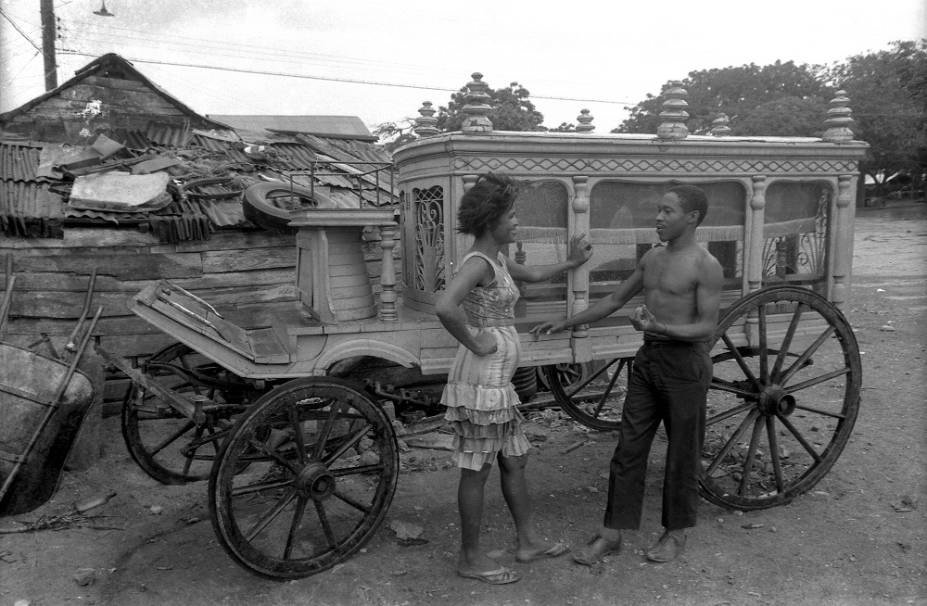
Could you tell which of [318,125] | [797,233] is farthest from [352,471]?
[318,125]

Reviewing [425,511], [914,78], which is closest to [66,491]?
[425,511]

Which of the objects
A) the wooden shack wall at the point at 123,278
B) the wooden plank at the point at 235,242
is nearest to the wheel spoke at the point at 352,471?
the wooden shack wall at the point at 123,278

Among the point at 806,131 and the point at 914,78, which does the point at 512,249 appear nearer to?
the point at 806,131

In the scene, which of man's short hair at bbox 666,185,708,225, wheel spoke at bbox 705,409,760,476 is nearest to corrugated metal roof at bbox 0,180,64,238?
man's short hair at bbox 666,185,708,225

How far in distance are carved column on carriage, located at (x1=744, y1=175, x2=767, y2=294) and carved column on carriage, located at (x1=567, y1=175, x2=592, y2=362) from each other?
41.2 inches

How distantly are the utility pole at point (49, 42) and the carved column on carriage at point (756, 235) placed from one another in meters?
13.6

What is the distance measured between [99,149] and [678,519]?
585 centimetres

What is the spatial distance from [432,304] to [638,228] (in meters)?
1.23

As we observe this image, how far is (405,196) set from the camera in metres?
4.11

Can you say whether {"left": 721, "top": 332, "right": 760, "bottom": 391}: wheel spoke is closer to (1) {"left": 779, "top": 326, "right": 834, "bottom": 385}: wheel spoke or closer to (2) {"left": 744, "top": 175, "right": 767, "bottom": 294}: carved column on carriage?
(1) {"left": 779, "top": 326, "right": 834, "bottom": 385}: wheel spoke

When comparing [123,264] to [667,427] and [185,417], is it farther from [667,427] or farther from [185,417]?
[667,427]

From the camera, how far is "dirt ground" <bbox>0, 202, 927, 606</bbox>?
3.27 m

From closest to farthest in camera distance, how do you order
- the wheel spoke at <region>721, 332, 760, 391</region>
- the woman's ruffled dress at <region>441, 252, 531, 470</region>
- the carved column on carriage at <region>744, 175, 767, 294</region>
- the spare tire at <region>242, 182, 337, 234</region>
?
the woman's ruffled dress at <region>441, 252, 531, 470</region> < the wheel spoke at <region>721, 332, 760, 391</region> < the carved column on carriage at <region>744, 175, 767, 294</region> < the spare tire at <region>242, 182, 337, 234</region>

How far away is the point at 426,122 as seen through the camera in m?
4.51
